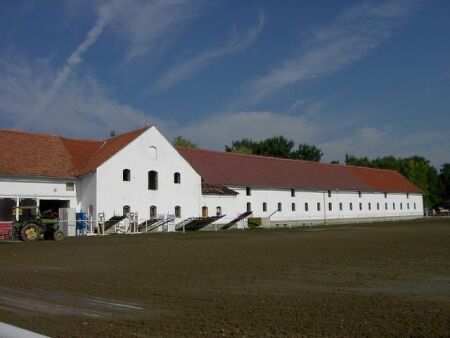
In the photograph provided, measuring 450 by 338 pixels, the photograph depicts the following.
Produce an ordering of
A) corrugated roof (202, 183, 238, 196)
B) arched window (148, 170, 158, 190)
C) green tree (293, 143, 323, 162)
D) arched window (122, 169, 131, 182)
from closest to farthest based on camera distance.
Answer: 1. arched window (122, 169, 131, 182)
2. arched window (148, 170, 158, 190)
3. corrugated roof (202, 183, 238, 196)
4. green tree (293, 143, 323, 162)

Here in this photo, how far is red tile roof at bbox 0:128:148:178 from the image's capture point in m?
35.8

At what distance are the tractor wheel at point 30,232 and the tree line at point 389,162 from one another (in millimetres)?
48928

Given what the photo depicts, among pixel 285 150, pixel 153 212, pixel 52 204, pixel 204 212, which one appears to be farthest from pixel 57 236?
pixel 285 150

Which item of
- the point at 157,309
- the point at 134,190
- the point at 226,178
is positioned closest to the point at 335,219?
the point at 226,178

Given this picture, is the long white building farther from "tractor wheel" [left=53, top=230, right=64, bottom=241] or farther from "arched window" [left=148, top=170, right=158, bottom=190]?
"tractor wheel" [left=53, top=230, right=64, bottom=241]

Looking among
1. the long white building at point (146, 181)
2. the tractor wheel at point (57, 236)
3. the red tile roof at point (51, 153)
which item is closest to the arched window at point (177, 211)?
the long white building at point (146, 181)

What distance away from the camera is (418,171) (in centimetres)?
9188

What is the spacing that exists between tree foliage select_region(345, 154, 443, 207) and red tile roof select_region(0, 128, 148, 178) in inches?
2508

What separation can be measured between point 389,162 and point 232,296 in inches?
3707

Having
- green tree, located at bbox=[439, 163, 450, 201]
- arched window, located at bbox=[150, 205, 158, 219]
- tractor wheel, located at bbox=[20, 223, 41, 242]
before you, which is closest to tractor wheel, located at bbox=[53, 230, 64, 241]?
tractor wheel, located at bbox=[20, 223, 41, 242]

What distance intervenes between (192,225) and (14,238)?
1536cm

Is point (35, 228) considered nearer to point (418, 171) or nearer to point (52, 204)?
point (52, 204)

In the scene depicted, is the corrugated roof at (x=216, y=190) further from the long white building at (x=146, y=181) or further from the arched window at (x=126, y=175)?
the arched window at (x=126, y=175)

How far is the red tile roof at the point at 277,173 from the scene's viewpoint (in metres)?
49.0
